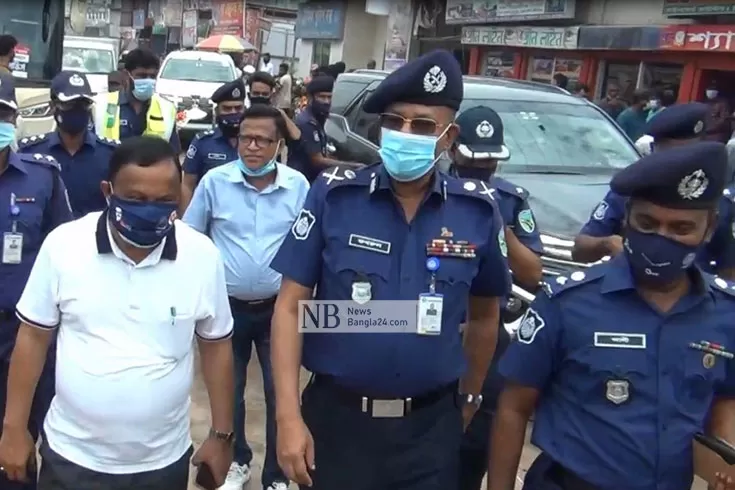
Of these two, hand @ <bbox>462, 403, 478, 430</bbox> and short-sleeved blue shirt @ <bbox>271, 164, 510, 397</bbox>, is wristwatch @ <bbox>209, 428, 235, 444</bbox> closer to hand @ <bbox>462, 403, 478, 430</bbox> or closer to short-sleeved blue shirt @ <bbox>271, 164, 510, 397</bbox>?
short-sleeved blue shirt @ <bbox>271, 164, 510, 397</bbox>

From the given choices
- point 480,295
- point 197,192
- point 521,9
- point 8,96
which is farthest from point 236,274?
point 521,9

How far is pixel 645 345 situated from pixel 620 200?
5.95 feet

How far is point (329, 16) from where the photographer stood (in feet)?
94.1

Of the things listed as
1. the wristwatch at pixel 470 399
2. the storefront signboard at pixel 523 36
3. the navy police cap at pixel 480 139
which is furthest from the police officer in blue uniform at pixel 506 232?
the storefront signboard at pixel 523 36

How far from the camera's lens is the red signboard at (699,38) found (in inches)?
529

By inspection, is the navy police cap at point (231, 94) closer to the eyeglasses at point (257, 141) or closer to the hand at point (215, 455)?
the eyeglasses at point (257, 141)

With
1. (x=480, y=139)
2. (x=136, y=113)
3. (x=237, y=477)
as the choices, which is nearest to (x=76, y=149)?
(x=237, y=477)

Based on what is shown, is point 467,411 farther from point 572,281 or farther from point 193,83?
point 193,83

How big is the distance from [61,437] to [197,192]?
1.89m

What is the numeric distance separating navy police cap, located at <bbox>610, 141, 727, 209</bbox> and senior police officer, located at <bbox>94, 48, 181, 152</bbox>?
192 inches

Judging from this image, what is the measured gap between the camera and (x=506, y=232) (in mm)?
3600

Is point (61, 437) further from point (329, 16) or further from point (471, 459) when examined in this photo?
point (329, 16)

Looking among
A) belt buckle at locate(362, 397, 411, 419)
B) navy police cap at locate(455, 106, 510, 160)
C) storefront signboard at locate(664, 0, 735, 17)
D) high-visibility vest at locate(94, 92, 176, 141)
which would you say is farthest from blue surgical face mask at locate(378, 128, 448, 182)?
storefront signboard at locate(664, 0, 735, 17)

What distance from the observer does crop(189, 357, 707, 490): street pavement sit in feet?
16.1
